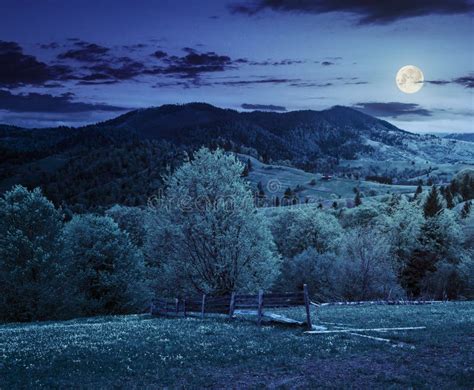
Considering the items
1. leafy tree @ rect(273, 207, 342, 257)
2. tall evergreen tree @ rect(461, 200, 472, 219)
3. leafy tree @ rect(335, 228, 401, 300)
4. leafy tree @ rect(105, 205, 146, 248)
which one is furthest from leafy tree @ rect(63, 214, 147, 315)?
tall evergreen tree @ rect(461, 200, 472, 219)

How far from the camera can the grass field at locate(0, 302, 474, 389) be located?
51.0 ft

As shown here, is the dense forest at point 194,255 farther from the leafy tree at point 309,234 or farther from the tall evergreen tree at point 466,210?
the tall evergreen tree at point 466,210

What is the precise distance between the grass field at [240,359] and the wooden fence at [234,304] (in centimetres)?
347

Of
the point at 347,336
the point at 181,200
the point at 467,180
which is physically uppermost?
the point at 467,180

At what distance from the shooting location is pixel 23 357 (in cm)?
1909

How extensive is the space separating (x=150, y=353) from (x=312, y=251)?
242 feet

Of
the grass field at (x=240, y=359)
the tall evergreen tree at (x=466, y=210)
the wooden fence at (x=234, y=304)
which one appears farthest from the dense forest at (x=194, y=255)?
the tall evergreen tree at (x=466, y=210)

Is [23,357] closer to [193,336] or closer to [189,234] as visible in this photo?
[193,336]

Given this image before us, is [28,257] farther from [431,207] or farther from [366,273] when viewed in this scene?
[431,207]

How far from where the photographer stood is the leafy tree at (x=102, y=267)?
62.3 meters

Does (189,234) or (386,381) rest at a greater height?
(189,234)

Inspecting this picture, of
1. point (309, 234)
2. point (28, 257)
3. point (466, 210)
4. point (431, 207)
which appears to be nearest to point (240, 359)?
point (28, 257)

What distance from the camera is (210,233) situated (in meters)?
44.8

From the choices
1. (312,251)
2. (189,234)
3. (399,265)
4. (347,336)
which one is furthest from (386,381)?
(312,251)
